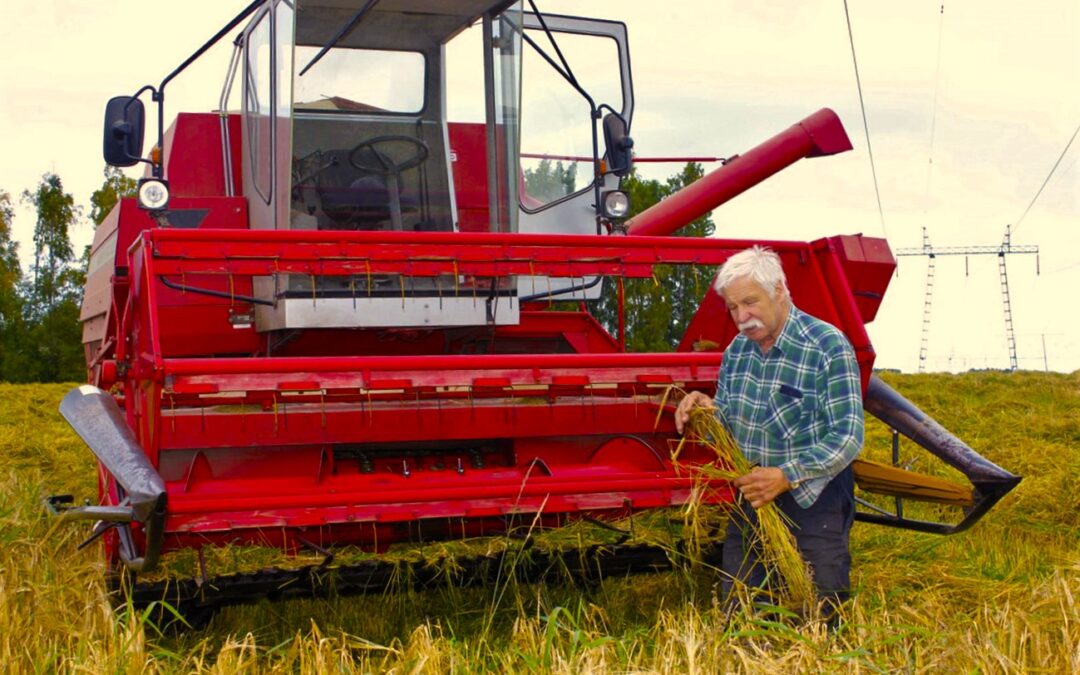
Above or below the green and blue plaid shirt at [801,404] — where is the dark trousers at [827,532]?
below

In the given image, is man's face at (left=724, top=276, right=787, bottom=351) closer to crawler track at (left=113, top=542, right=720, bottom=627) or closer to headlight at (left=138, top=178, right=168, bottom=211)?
crawler track at (left=113, top=542, right=720, bottom=627)

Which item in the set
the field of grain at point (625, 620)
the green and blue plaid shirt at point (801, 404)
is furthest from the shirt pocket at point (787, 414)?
the field of grain at point (625, 620)

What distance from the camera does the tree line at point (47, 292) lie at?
3653 centimetres

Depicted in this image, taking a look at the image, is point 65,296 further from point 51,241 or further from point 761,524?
point 761,524

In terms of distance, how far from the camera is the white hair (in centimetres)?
364

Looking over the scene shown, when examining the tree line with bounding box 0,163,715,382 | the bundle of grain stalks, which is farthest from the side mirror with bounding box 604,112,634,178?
the tree line with bounding box 0,163,715,382

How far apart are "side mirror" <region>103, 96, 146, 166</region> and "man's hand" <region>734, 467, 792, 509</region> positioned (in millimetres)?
3655

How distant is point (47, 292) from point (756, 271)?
42.4 meters

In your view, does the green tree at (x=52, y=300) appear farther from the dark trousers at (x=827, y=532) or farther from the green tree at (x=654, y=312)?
the dark trousers at (x=827, y=532)

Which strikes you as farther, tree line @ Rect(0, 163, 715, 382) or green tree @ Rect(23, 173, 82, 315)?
green tree @ Rect(23, 173, 82, 315)

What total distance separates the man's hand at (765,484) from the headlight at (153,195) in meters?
3.49

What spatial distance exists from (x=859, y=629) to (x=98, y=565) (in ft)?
9.35

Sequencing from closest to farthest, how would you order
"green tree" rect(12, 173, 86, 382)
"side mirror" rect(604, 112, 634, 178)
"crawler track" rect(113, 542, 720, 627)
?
"crawler track" rect(113, 542, 720, 627) < "side mirror" rect(604, 112, 634, 178) < "green tree" rect(12, 173, 86, 382)

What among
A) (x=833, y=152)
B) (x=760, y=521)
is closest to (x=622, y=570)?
(x=760, y=521)
